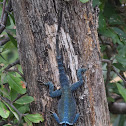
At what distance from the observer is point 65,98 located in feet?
8.74

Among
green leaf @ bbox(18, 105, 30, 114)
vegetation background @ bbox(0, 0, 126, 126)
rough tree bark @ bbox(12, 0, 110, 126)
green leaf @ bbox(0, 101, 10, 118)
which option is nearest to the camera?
green leaf @ bbox(0, 101, 10, 118)

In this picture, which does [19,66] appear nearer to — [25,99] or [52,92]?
[25,99]

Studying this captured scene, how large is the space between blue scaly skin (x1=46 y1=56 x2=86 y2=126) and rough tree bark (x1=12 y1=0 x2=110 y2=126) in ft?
0.19

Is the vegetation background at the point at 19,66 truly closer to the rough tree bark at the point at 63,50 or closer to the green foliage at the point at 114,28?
the green foliage at the point at 114,28

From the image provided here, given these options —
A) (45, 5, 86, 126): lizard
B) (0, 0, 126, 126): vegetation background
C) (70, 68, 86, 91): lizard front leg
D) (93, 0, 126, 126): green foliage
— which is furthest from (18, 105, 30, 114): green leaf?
(93, 0, 126, 126): green foliage

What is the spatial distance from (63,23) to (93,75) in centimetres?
67

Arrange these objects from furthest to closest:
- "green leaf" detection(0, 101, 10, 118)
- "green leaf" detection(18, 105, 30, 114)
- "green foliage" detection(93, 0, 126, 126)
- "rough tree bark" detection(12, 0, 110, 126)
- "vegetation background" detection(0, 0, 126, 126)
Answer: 1. "green foliage" detection(93, 0, 126, 126)
2. "green leaf" detection(18, 105, 30, 114)
3. "vegetation background" detection(0, 0, 126, 126)
4. "rough tree bark" detection(12, 0, 110, 126)
5. "green leaf" detection(0, 101, 10, 118)

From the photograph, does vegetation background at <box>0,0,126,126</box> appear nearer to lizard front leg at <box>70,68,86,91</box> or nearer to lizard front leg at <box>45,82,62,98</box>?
lizard front leg at <box>45,82,62,98</box>

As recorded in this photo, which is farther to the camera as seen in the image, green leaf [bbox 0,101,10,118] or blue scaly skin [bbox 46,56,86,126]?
blue scaly skin [bbox 46,56,86,126]

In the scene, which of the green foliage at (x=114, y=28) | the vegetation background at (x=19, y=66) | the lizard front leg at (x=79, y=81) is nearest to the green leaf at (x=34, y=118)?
the vegetation background at (x=19, y=66)

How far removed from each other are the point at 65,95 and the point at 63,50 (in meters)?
0.55

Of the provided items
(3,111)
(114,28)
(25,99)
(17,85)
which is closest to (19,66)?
(17,85)

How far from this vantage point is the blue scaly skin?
8.15 ft

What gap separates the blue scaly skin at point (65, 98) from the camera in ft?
8.15
